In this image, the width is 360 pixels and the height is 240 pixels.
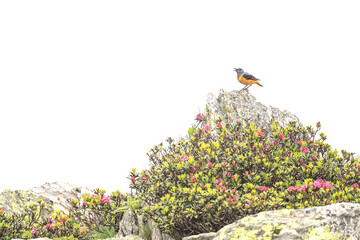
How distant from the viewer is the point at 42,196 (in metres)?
14.6

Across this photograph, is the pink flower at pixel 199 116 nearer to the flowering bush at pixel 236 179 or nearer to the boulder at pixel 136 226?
the flowering bush at pixel 236 179

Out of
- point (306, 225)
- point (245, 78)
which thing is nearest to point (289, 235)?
point (306, 225)

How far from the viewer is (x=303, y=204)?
25.0 ft

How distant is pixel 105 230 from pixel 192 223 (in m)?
3.19

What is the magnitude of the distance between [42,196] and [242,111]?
887 centimetres

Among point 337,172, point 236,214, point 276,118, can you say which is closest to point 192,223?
point 236,214

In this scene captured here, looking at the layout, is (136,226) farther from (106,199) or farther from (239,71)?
(239,71)

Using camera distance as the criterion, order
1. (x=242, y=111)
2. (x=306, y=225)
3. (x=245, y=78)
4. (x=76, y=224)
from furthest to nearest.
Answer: (x=245, y=78), (x=242, y=111), (x=76, y=224), (x=306, y=225)

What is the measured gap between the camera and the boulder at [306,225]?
18.1 ft

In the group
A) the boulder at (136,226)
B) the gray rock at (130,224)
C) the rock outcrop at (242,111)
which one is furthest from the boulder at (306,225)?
the rock outcrop at (242,111)

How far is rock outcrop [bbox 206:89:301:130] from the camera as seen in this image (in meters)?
13.8

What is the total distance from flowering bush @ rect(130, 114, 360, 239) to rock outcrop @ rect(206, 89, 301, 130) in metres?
1.87

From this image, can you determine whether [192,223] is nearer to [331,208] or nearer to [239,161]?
[239,161]

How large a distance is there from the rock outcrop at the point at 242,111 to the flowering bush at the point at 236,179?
73.6 inches
